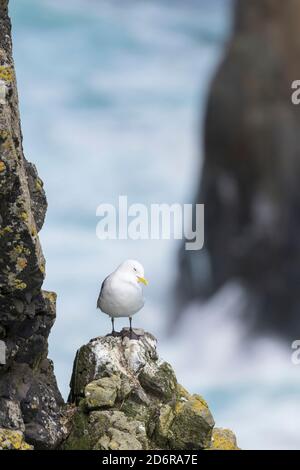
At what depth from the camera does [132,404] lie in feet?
40.7

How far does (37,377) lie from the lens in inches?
489

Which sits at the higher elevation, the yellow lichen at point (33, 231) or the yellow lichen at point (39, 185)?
the yellow lichen at point (39, 185)

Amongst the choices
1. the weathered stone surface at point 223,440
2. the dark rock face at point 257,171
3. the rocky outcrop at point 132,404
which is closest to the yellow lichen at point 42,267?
the rocky outcrop at point 132,404

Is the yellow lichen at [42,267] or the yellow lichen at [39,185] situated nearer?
the yellow lichen at [42,267]

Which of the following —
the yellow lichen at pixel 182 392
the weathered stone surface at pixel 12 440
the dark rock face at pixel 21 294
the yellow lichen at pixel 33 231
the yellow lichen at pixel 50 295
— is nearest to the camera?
the weathered stone surface at pixel 12 440

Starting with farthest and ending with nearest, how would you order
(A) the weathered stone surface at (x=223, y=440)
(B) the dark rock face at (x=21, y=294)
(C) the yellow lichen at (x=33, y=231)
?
(A) the weathered stone surface at (x=223, y=440) → (C) the yellow lichen at (x=33, y=231) → (B) the dark rock face at (x=21, y=294)

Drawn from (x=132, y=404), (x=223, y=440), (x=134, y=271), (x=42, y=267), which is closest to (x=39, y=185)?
(x=42, y=267)

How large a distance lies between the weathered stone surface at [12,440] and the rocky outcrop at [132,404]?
104 centimetres

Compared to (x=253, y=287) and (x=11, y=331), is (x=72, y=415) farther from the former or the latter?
(x=253, y=287)

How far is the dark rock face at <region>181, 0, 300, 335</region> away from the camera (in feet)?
72.4

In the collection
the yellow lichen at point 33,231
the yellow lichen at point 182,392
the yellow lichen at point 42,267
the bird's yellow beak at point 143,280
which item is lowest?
the yellow lichen at point 182,392

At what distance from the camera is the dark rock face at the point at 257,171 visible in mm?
22062

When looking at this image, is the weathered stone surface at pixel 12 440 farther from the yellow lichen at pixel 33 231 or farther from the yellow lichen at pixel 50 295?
the yellow lichen at pixel 33 231

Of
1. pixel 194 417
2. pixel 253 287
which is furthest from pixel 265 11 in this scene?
pixel 194 417
